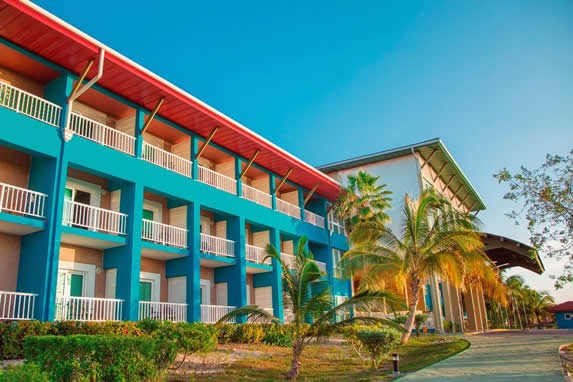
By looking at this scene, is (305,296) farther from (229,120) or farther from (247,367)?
(229,120)

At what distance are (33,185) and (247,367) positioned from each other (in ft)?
26.8

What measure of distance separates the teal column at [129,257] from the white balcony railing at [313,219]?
12092 millimetres

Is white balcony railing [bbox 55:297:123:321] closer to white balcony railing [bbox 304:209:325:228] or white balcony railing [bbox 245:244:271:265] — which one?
white balcony railing [bbox 245:244:271:265]

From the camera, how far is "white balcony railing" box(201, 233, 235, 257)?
19250mm

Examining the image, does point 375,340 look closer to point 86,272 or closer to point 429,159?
point 86,272

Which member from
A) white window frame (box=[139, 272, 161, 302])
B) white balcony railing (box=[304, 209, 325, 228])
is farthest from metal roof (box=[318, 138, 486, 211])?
white window frame (box=[139, 272, 161, 302])

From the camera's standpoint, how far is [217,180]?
20484mm

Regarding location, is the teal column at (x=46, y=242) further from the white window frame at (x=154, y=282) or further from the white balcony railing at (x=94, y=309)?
the white window frame at (x=154, y=282)

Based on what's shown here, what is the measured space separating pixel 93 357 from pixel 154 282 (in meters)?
10.7

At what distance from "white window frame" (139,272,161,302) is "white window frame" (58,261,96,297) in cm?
230

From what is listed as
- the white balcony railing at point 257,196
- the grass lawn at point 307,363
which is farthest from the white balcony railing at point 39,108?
the white balcony railing at point 257,196

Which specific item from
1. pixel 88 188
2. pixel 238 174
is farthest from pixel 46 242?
pixel 238 174

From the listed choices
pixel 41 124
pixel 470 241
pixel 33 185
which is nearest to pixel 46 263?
pixel 33 185

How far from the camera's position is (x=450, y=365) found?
11914 mm
